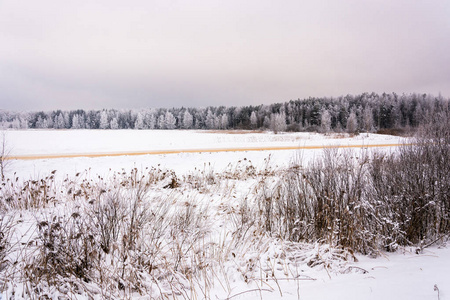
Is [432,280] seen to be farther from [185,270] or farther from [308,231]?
→ [185,270]

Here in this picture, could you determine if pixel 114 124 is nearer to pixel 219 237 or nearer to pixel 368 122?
pixel 368 122

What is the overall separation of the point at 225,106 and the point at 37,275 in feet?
418

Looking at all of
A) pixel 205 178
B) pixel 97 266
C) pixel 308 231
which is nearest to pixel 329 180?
pixel 308 231

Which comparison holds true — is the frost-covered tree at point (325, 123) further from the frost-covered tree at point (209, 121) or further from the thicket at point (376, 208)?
the thicket at point (376, 208)

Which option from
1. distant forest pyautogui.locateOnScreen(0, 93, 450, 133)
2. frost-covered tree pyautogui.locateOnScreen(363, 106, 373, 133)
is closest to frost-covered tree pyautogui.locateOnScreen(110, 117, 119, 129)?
distant forest pyautogui.locateOnScreen(0, 93, 450, 133)

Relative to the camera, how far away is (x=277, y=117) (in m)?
70.8

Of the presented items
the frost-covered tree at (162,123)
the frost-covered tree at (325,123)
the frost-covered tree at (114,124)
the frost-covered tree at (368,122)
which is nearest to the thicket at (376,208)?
the frost-covered tree at (368,122)

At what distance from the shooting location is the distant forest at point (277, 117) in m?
74.4

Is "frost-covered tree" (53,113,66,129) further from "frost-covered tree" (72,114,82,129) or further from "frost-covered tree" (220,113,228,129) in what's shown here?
"frost-covered tree" (220,113,228,129)

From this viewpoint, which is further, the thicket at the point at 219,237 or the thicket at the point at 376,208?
the thicket at the point at 376,208

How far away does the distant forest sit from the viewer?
2931 inches

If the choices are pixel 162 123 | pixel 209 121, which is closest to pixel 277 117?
pixel 209 121

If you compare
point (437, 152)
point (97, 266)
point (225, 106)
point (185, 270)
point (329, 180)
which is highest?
point (225, 106)

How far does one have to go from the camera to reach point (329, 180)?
5.03 metres
